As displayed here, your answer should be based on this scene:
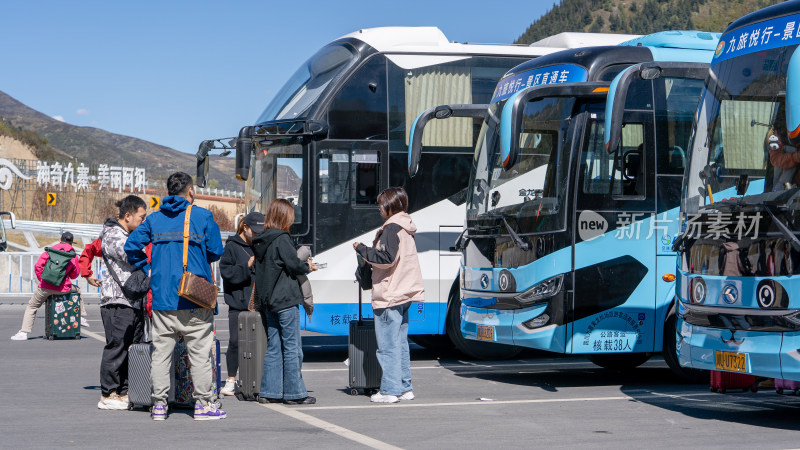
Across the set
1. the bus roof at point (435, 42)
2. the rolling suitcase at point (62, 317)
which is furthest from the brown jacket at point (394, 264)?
the rolling suitcase at point (62, 317)

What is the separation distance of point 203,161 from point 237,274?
15.3 ft

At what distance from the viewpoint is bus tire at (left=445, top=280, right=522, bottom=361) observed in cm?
1325

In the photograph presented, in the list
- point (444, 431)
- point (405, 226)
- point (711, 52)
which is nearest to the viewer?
point (444, 431)

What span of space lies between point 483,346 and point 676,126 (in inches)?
158

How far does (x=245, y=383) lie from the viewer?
986 centimetres

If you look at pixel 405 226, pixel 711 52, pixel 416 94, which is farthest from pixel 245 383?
pixel 711 52

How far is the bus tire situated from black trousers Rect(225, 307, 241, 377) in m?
3.55

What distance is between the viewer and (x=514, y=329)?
10.8 metres

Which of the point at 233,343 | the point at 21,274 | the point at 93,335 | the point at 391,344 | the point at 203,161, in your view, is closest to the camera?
the point at 391,344

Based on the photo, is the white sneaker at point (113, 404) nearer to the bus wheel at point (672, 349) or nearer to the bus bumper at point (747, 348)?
the bus bumper at point (747, 348)

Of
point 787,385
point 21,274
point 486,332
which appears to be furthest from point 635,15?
point 787,385

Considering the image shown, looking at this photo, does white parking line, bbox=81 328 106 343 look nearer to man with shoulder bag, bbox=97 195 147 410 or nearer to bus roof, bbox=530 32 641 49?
man with shoulder bag, bbox=97 195 147 410

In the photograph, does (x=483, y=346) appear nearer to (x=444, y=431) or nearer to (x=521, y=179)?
(x=521, y=179)

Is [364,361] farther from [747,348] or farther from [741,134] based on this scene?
[741,134]
